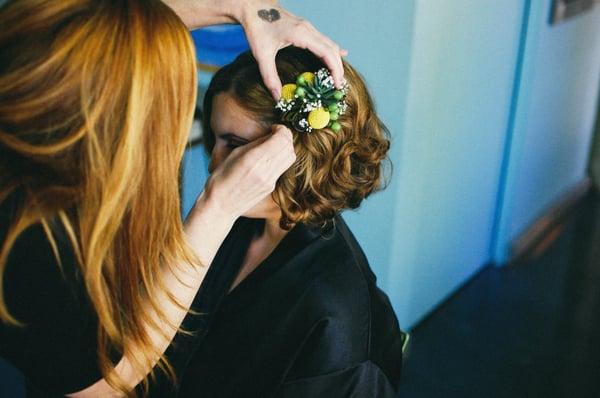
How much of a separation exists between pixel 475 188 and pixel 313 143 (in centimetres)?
166

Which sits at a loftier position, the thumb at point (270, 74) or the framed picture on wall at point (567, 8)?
the thumb at point (270, 74)

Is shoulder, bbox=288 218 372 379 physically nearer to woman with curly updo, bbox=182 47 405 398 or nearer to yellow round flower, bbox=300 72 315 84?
woman with curly updo, bbox=182 47 405 398

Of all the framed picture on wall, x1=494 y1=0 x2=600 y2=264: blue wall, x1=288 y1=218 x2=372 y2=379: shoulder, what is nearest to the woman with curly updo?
x1=288 y1=218 x2=372 y2=379: shoulder

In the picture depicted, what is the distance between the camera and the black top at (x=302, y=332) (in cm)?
121

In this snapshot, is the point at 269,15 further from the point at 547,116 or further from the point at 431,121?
the point at 547,116

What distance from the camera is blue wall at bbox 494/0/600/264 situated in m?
2.86

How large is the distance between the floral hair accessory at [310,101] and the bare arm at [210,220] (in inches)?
5.0

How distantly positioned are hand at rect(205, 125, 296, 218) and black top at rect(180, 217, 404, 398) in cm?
22

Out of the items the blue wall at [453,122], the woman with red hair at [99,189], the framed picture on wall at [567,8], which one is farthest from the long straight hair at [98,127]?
the framed picture on wall at [567,8]

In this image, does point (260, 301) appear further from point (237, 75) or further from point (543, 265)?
point (543, 265)

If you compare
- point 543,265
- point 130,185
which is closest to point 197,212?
point 130,185

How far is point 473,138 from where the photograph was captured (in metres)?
2.61

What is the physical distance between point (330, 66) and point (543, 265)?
7.59ft

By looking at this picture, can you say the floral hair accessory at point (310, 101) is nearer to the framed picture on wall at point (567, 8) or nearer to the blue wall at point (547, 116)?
the blue wall at point (547, 116)
